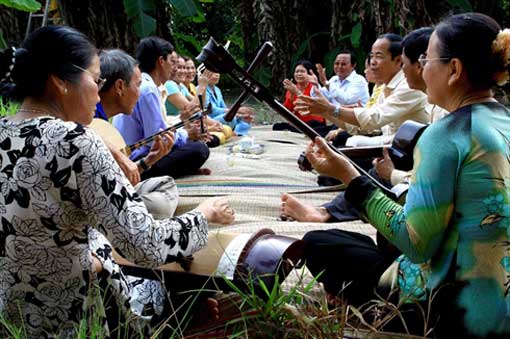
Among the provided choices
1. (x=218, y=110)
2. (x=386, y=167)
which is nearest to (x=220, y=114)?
(x=218, y=110)

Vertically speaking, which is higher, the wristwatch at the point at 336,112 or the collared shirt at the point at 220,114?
the wristwatch at the point at 336,112

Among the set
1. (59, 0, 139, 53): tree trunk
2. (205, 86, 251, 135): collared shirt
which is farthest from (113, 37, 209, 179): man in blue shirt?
(59, 0, 139, 53): tree trunk

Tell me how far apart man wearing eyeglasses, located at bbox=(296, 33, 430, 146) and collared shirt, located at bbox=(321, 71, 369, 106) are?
2.02m

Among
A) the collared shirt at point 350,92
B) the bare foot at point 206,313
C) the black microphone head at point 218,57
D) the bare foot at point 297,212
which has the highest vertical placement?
the black microphone head at point 218,57

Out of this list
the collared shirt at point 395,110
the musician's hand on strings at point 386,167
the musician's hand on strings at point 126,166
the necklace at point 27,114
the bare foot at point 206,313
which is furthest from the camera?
the collared shirt at point 395,110

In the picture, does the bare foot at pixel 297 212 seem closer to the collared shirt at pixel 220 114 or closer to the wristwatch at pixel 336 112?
the wristwatch at pixel 336 112

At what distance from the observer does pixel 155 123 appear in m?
3.63

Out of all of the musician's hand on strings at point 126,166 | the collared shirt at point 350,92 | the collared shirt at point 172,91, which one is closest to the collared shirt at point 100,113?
the musician's hand on strings at point 126,166

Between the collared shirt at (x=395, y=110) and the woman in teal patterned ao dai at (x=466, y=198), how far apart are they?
2.01 metres

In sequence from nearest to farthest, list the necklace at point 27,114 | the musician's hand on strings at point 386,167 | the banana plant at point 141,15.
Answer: the necklace at point 27,114, the musician's hand on strings at point 386,167, the banana plant at point 141,15

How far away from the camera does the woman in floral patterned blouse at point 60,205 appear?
1.39 m

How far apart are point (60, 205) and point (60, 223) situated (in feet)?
0.17

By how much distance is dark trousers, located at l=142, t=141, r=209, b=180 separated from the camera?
3.87 meters

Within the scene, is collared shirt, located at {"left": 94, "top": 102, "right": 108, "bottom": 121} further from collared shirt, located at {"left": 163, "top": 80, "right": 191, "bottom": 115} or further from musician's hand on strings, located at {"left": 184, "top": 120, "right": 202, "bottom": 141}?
collared shirt, located at {"left": 163, "top": 80, "right": 191, "bottom": 115}
